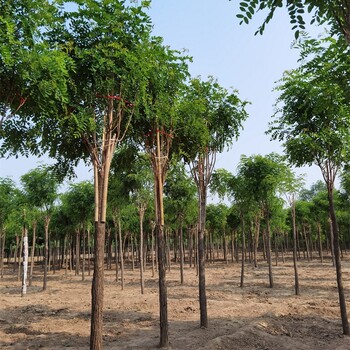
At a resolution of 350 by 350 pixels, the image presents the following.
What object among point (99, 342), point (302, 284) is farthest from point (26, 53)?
point (302, 284)

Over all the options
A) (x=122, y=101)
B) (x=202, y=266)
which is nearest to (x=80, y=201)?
(x=202, y=266)

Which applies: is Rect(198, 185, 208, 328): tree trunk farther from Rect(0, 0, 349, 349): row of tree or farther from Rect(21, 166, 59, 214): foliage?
Rect(21, 166, 59, 214): foliage

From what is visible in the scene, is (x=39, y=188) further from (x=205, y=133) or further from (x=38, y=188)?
(x=205, y=133)

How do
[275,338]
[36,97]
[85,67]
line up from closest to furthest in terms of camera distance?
1. [36,97]
2. [85,67]
3. [275,338]

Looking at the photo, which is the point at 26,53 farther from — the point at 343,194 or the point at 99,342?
the point at 343,194

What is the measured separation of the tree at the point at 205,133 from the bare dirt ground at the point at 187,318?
168 centimetres

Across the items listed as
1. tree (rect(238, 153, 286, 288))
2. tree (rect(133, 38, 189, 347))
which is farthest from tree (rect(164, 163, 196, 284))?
tree (rect(133, 38, 189, 347))

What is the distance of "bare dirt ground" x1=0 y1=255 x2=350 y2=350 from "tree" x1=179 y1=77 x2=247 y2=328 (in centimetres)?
168

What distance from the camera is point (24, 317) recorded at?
12891 millimetres

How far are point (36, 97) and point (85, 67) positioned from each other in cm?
141

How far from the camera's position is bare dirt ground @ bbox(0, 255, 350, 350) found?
9.06m

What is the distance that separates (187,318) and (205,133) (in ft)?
21.0

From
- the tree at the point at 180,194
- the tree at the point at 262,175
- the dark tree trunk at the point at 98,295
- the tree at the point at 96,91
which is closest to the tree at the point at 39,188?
the tree at the point at 180,194

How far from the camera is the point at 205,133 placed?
10.4 metres
